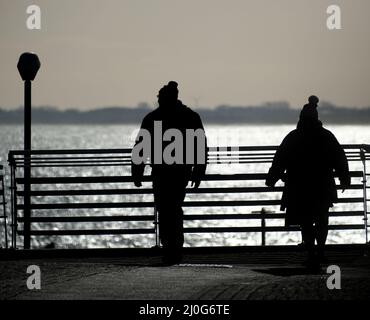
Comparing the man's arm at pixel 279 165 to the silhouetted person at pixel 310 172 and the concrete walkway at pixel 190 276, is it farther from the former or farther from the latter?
the concrete walkway at pixel 190 276

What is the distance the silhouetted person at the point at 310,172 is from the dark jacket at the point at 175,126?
2.97 feet

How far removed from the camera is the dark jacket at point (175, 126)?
13.9 meters

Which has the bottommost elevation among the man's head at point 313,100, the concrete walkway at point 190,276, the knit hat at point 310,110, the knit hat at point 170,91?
the concrete walkway at point 190,276

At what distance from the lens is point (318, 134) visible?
14117 mm

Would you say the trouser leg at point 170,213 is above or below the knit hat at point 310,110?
below

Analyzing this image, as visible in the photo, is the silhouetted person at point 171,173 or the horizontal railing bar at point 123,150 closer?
the silhouetted person at point 171,173

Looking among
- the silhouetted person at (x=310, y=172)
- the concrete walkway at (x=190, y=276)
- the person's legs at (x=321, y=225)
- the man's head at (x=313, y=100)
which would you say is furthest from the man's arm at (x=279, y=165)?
the concrete walkway at (x=190, y=276)

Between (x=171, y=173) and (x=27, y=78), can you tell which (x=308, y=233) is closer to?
(x=171, y=173)

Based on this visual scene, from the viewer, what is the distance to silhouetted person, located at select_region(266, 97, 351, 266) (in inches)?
554

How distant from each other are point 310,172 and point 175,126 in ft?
5.32

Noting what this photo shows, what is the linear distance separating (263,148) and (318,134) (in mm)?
3041

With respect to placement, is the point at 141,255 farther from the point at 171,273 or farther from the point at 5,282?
the point at 5,282

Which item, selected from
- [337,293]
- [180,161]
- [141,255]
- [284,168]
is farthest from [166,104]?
[337,293]
